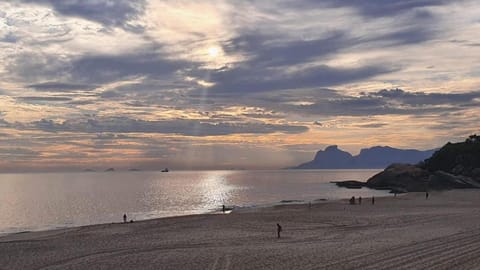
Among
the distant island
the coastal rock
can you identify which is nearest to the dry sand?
the distant island

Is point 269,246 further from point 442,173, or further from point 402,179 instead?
point 402,179

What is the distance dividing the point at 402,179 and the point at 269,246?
94.7 metres

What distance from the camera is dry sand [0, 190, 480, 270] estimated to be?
23.4 m

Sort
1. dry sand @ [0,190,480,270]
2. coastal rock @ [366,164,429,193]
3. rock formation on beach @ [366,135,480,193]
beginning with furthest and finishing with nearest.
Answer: coastal rock @ [366,164,429,193] → rock formation on beach @ [366,135,480,193] → dry sand @ [0,190,480,270]

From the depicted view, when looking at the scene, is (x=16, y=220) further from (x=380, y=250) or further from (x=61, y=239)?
(x=380, y=250)

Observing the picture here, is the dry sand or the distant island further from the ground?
the distant island

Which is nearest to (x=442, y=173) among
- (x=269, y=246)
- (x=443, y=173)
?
(x=443, y=173)

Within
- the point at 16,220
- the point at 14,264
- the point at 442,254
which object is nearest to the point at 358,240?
the point at 442,254

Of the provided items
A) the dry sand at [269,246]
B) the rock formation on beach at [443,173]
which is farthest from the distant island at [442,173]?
the dry sand at [269,246]

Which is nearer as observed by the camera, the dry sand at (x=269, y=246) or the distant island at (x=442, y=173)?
the dry sand at (x=269, y=246)

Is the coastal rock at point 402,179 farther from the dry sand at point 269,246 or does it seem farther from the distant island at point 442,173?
the dry sand at point 269,246

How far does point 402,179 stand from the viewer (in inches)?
4564

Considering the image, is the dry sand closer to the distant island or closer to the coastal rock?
the distant island

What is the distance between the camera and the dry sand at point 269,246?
23422 millimetres
